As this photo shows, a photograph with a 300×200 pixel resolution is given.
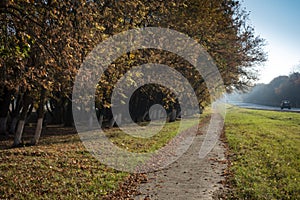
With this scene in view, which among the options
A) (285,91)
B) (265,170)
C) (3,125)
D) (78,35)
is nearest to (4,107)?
(3,125)

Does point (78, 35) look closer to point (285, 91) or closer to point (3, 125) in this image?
point (3, 125)

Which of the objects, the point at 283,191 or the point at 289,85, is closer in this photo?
the point at 283,191

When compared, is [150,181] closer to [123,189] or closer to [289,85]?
[123,189]

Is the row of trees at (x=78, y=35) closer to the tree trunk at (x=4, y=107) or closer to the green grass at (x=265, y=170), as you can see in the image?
the tree trunk at (x=4, y=107)

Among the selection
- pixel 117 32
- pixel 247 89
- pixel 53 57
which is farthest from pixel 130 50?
pixel 247 89

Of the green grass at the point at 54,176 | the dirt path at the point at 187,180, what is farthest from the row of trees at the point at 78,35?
the dirt path at the point at 187,180

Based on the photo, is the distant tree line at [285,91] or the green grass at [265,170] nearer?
the green grass at [265,170]

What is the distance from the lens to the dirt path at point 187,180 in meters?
7.93

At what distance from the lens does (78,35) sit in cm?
843

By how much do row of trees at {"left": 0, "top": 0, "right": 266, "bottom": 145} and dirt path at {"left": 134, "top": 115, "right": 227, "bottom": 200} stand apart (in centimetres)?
404

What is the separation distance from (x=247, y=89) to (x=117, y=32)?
30.8m

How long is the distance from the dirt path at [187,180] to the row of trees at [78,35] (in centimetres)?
404

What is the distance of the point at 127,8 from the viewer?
10.3m

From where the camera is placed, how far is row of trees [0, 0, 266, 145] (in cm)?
805
